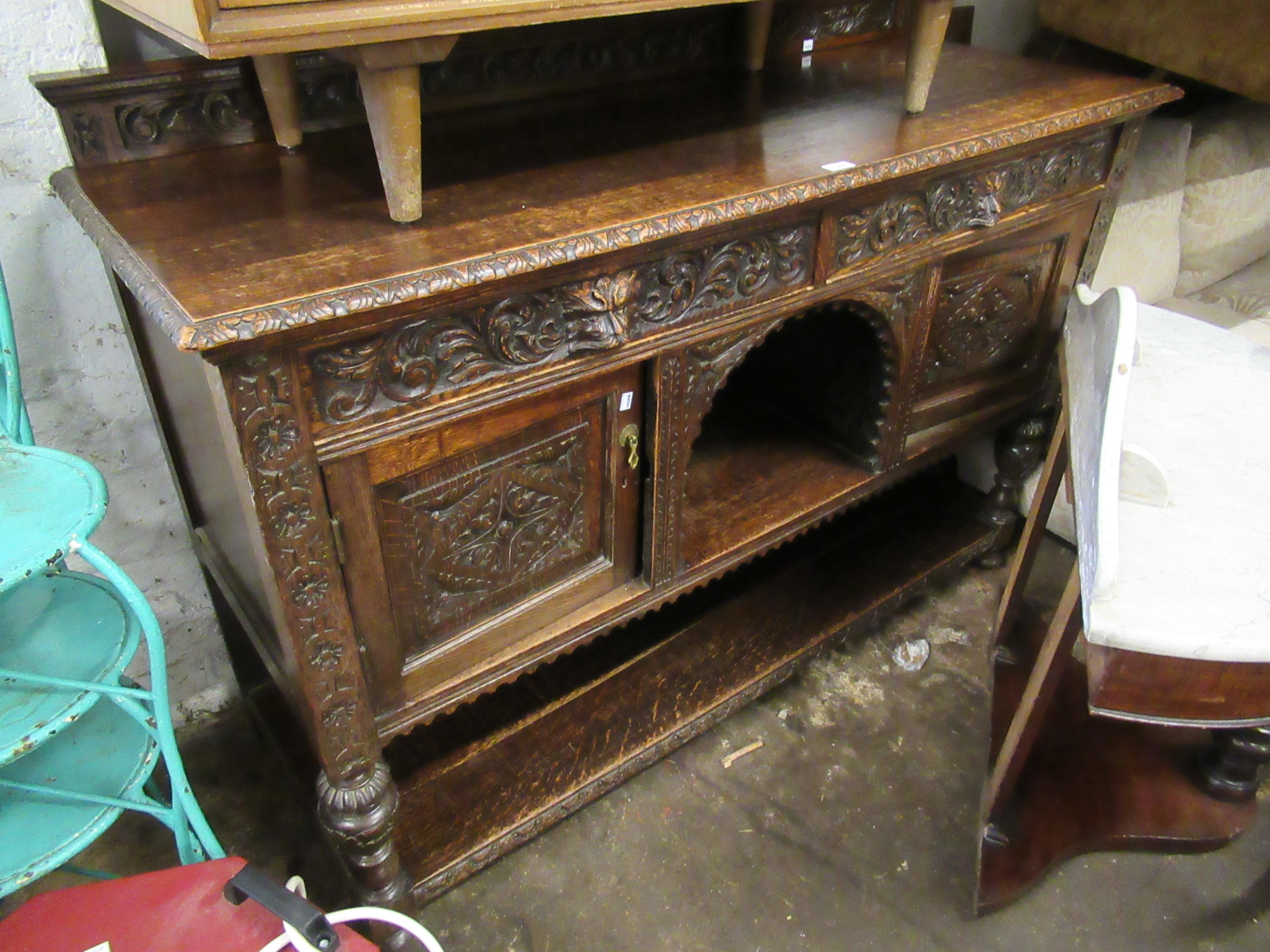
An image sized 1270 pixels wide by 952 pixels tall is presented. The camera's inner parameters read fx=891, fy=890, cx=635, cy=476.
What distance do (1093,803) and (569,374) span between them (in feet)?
4.06

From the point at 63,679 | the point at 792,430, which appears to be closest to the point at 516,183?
the point at 63,679

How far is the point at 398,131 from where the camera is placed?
2.84ft

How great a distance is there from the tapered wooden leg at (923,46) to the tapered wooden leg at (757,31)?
279 mm

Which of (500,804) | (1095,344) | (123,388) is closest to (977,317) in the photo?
(1095,344)

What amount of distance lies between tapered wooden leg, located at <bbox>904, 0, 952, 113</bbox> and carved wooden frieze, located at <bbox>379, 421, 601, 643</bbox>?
0.71 m

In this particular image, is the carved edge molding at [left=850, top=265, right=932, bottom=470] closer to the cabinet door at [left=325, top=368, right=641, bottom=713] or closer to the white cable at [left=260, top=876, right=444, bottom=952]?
the cabinet door at [left=325, top=368, right=641, bottom=713]

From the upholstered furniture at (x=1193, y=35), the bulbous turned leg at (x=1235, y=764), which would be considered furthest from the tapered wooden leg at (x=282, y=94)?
the bulbous turned leg at (x=1235, y=764)

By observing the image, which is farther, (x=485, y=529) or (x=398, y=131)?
(x=485, y=529)

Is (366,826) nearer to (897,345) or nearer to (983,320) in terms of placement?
(897,345)

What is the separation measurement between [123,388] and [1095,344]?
1404 mm

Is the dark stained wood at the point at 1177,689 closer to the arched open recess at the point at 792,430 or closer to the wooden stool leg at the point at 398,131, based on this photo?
the arched open recess at the point at 792,430

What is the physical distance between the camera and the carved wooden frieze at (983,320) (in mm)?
1505

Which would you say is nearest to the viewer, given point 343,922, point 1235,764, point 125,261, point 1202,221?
point 125,261

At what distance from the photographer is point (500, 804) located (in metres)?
1.42
